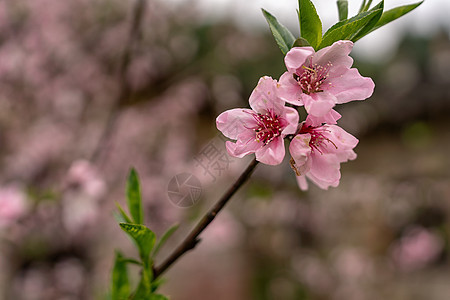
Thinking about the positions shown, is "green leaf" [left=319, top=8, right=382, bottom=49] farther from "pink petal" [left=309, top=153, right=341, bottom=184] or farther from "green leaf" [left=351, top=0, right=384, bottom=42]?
"pink petal" [left=309, top=153, right=341, bottom=184]

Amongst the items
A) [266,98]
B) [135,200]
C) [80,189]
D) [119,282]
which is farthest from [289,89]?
[80,189]

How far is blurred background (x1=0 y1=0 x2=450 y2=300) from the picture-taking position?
1769mm

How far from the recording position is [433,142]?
647cm

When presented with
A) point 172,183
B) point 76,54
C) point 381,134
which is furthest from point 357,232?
point 172,183

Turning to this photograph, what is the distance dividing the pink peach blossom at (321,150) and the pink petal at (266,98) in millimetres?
38

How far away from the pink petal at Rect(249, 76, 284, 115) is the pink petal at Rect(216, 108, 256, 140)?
19mm

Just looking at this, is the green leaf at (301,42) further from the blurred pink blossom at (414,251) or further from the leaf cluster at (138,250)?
the blurred pink blossom at (414,251)

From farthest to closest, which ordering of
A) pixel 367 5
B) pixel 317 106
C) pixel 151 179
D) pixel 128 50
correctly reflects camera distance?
pixel 151 179
pixel 128 50
pixel 367 5
pixel 317 106

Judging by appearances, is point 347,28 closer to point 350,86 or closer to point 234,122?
point 350,86

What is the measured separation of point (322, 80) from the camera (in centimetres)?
45

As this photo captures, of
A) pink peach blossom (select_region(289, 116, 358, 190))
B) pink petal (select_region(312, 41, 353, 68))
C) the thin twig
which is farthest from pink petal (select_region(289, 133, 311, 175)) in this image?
the thin twig

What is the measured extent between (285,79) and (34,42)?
255cm

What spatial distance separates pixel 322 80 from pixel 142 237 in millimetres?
302

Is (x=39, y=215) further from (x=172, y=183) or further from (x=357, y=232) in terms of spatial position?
(x=357, y=232)
